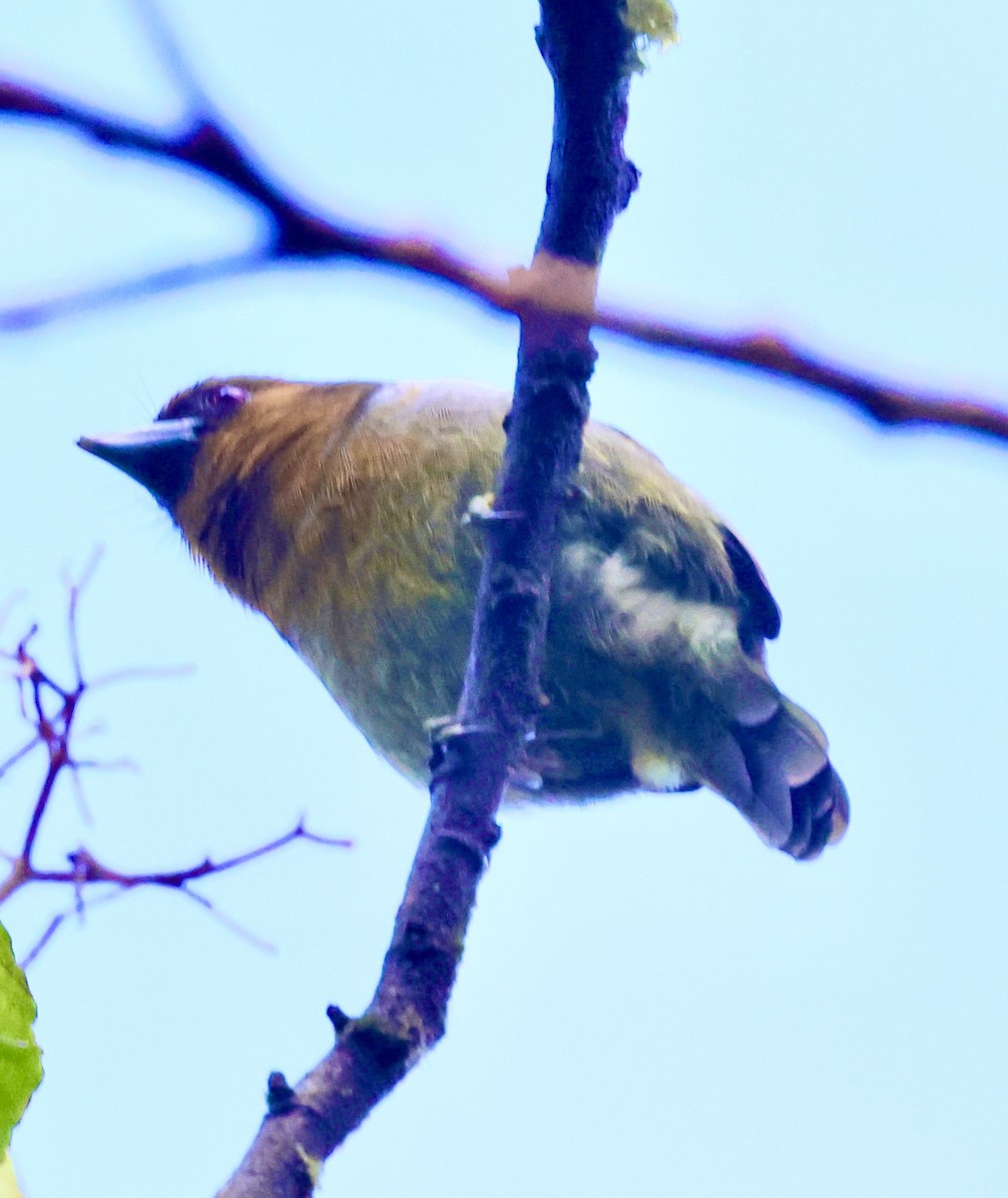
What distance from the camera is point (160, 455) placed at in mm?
4695

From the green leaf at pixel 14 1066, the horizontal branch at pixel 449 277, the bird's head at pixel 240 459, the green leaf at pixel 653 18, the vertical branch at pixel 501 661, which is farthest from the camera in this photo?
the bird's head at pixel 240 459

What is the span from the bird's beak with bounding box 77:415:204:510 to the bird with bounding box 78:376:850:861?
1.95ft

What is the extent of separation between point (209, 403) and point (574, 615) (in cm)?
168

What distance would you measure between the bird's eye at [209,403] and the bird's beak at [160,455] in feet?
0.17

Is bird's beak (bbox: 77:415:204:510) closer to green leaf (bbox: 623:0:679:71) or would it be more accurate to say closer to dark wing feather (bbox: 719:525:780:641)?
dark wing feather (bbox: 719:525:780:641)

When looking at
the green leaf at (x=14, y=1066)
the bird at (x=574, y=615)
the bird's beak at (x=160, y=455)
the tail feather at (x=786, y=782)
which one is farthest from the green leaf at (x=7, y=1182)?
the bird's beak at (x=160, y=455)

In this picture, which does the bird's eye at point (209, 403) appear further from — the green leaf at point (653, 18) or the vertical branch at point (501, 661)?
the green leaf at point (653, 18)

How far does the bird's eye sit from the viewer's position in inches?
186

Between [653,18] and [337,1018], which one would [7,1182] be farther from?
[653,18]

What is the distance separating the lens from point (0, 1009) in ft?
4.46

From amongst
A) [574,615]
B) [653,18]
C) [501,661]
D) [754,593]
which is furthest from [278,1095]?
[754,593]

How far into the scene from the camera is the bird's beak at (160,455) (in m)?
4.69

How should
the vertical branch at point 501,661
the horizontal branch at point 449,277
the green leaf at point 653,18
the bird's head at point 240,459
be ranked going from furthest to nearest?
the bird's head at point 240,459
the vertical branch at point 501,661
the green leaf at point 653,18
the horizontal branch at point 449,277

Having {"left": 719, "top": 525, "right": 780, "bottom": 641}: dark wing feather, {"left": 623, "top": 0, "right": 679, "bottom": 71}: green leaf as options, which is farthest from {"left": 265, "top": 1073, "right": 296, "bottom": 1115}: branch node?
{"left": 719, "top": 525, "right": 780, "bottom": 641}: dark wing feather
